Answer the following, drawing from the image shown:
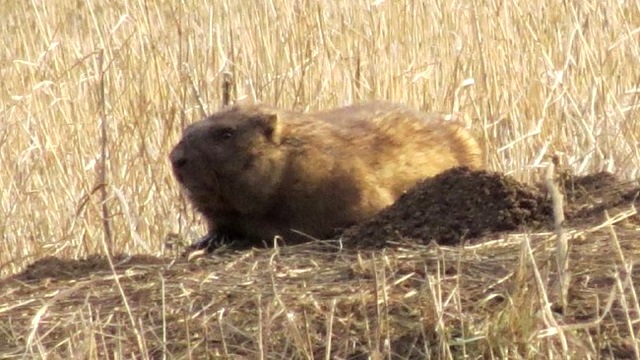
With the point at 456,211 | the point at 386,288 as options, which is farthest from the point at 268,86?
the point at 386,288

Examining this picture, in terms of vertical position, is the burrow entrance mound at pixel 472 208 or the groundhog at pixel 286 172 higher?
the groundhog at pixel 286 172

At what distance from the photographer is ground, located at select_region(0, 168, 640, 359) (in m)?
4.23

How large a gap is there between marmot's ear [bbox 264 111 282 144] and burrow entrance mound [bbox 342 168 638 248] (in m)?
0.80

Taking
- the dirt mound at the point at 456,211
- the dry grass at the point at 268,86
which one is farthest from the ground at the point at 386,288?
the dry grass at the point at 268,86

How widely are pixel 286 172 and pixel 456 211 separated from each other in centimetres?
113

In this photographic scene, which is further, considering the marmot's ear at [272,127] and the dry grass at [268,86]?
the dry grass at [268,86]

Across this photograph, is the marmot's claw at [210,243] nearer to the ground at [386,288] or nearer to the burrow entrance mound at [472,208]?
the ground at [386,288]

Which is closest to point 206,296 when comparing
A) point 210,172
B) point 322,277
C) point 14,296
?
point 322,277

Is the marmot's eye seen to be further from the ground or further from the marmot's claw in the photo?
the ground

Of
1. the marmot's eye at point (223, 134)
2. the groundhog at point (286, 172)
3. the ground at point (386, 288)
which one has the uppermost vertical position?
the marmot's eye at point (223, 134)

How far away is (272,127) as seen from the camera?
666 cm

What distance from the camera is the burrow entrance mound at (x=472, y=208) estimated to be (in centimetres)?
563

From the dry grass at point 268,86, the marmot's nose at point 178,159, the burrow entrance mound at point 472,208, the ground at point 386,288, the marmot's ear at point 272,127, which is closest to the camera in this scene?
the ground at point 386,288

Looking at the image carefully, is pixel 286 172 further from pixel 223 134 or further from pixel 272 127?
pixel 223 134
